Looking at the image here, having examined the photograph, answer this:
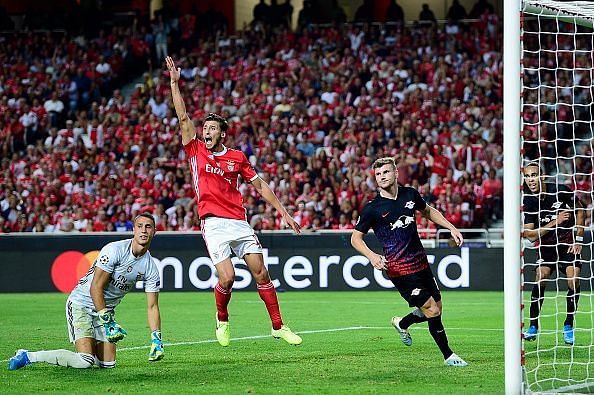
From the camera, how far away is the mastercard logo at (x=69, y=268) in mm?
20531

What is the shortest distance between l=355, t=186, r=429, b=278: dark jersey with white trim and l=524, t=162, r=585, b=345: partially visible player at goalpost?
213cm

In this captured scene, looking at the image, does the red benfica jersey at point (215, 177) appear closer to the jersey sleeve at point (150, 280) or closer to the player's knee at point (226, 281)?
the player's knee at point (226, 281)

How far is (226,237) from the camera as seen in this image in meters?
Answer: 10.7

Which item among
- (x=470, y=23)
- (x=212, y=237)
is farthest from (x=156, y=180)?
(x=212, y=237)

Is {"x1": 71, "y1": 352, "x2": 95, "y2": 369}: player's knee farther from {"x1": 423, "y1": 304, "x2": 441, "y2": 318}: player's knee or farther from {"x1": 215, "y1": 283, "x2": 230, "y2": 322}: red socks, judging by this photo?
{"x1": 423, "y1": 304, "x2": 441, "y2": 318}: player's knee

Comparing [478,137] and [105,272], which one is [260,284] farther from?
[478,137]

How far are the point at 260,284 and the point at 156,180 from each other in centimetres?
1379

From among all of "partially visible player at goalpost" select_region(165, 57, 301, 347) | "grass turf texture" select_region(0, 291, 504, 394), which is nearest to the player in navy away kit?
"grass turf texture" select_region(0, 291, 504, 394)

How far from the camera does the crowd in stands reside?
74.7 ft

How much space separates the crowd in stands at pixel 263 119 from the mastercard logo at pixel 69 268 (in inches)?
81.2

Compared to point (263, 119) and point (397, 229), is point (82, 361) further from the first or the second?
point (263, 119)

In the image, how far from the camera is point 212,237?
1077cm

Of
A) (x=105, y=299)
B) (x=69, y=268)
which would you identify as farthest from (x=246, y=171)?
(x=69, y=268)

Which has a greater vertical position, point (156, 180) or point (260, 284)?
point (156, 180)
